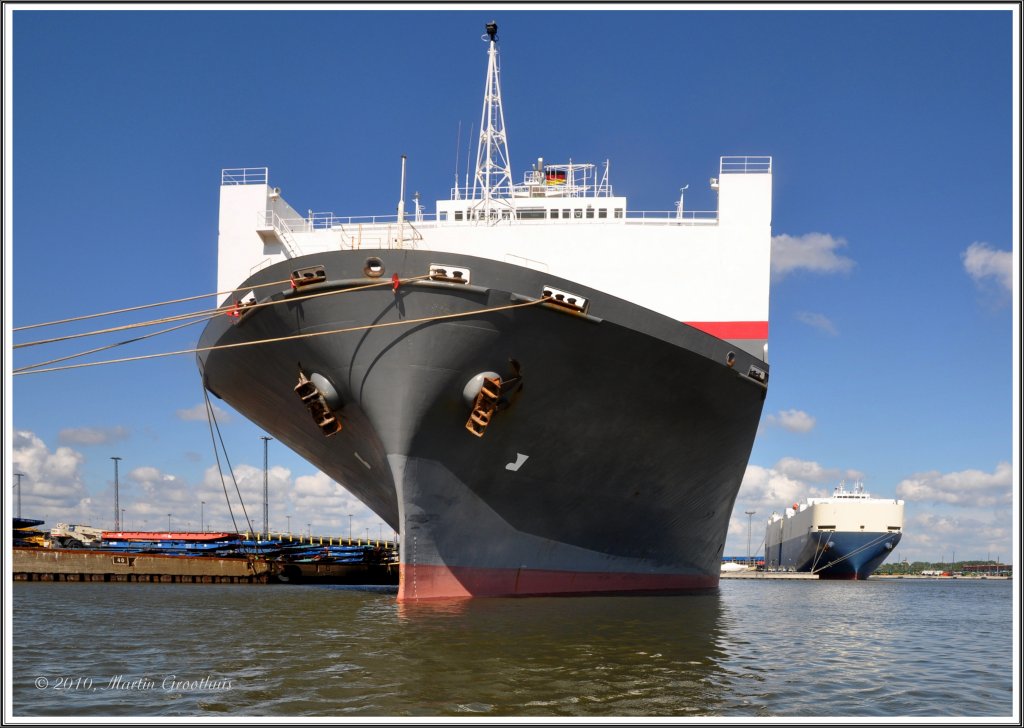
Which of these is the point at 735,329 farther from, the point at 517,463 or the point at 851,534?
the point at 851,534

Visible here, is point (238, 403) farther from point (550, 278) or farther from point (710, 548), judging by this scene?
point (710, 548)

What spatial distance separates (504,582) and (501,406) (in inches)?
144

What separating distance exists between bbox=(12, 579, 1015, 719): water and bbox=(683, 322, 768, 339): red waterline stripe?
18.1 ft

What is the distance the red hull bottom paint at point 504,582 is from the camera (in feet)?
49.2

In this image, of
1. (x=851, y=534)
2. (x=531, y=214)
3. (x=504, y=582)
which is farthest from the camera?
(x=851, y=534)

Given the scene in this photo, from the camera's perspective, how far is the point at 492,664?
9109mm

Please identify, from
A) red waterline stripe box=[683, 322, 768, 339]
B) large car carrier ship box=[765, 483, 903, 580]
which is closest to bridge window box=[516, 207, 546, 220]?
red waterline stripe box=[683, 322, 768, 339]

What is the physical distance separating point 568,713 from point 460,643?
341 centimetres

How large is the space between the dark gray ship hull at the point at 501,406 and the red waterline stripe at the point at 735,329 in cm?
71

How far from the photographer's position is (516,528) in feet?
52.6

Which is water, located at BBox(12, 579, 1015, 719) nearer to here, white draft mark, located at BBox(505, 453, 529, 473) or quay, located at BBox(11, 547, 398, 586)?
white draft mark, located at BBox(505, 453, 529, 473)

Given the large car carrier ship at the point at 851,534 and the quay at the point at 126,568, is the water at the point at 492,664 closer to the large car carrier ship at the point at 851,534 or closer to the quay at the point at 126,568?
the quay at the point at 126,568

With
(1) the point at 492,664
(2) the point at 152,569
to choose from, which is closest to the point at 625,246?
(1) the point at 492,664

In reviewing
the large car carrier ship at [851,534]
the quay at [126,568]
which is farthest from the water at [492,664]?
the large car carrier ship at [851,534]
